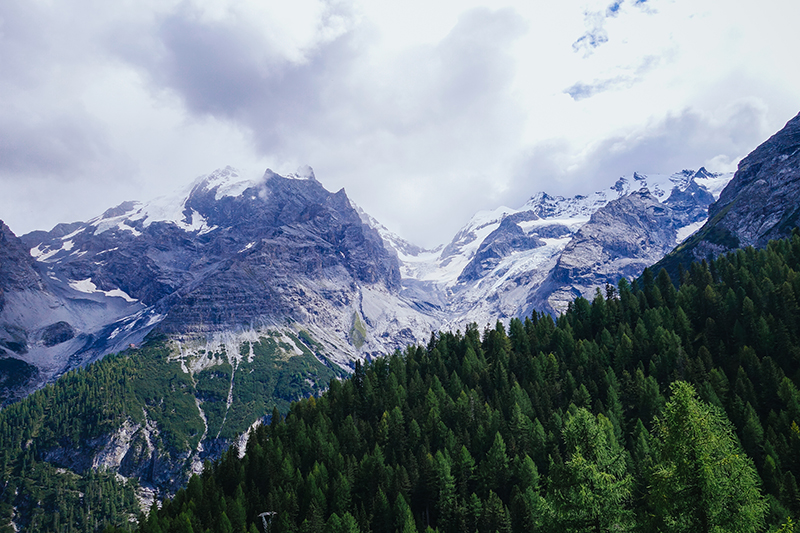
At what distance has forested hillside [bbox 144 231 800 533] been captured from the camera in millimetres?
74312

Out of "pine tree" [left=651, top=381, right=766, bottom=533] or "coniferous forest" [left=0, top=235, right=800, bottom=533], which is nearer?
"pine tree" [left=651, top=381, right=766, bottom=533]

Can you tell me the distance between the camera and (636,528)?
86.8 ft

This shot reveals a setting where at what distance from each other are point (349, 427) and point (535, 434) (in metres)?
38.2

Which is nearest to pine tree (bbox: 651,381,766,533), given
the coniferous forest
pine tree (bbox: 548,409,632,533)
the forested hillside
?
pine tree (bbox: 548,409,632,533)

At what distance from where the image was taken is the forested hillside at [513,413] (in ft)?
244

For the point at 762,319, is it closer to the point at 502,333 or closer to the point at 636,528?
the point at 502,333

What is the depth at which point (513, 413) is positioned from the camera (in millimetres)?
89812

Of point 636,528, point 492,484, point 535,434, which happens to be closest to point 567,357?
point 535,434

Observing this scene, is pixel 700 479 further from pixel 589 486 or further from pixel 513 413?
pixel 513 413

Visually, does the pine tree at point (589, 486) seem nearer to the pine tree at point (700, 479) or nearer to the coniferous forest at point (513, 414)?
the pine tree at point (700, 479)

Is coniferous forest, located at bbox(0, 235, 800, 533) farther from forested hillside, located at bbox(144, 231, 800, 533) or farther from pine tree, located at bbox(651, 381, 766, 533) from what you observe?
pine tree, located at bbox(651, 381, 766, 533)

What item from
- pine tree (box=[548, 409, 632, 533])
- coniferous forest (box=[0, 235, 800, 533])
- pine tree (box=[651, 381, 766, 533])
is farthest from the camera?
coniferous forest (box=[0, 235, 800, 533])

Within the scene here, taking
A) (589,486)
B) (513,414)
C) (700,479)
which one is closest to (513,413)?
(513,414)

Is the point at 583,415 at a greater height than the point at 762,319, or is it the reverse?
the point at 762,319
